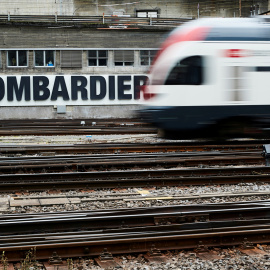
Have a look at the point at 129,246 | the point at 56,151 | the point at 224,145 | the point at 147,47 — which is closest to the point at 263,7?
the point at 147,47

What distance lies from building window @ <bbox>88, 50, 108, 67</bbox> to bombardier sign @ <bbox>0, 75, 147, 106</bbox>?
0.99 meters

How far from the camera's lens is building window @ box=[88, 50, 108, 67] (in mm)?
35781

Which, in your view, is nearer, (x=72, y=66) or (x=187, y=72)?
(x=187, y=72)

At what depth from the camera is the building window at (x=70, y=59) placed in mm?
35406

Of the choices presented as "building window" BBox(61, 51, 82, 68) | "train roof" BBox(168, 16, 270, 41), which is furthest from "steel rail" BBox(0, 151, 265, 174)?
"building window" BBox(61, 51, 82, 68)

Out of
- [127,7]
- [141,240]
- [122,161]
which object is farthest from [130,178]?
[127,7]

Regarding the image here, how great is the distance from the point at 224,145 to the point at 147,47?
20.2m

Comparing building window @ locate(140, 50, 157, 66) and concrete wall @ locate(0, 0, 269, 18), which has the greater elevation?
concrete wall @ locate(0, 0, 269, 18)

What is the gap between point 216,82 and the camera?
1105 centimetres

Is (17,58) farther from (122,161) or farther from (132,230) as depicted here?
(132,230)

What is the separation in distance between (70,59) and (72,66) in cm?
48

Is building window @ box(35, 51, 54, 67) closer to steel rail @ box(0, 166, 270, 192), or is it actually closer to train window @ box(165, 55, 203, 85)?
steel rail @ box(0, 166, 270, 192)

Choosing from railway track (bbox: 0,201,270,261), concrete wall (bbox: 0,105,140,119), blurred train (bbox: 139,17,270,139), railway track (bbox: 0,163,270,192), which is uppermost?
blurred train (bbox: 139,17,270,139)

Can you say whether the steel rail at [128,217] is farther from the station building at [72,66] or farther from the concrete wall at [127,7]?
the concrete wall at [127,7]
